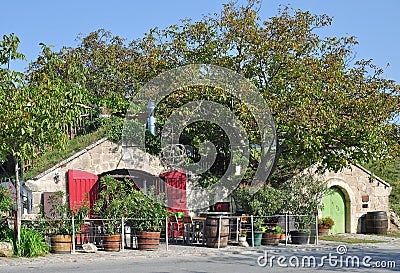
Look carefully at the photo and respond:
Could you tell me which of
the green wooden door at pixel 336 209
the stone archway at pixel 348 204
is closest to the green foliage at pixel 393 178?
the stone archway at pixel 348 204

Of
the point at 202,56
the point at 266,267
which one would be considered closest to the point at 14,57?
the point at 202,56

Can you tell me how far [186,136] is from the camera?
19859 mm

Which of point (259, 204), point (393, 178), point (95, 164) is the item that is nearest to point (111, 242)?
A: point (95, 164)

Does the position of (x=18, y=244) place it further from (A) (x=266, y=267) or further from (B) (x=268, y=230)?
(B) (x=268, y=230)

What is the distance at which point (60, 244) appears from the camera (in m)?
15.0

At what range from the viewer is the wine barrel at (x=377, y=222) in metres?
22.3

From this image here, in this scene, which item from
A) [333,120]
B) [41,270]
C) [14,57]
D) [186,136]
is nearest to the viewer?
[41,270]

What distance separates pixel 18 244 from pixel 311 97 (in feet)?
30.2

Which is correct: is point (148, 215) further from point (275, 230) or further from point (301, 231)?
point (301, 231)

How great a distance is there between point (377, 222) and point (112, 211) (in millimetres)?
11060

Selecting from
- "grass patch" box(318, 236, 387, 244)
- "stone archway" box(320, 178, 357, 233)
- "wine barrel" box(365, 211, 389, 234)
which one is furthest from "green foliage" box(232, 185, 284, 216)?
"wine barrel" box(365, 211, 389, 234)

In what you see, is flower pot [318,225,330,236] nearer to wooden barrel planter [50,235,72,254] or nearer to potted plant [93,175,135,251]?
potted plant [93,175,135,251]

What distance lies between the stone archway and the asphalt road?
6.80 metres

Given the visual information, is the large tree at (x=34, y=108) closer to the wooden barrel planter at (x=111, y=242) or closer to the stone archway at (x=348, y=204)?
the wooden barrel planter at (x=111, y=242)
